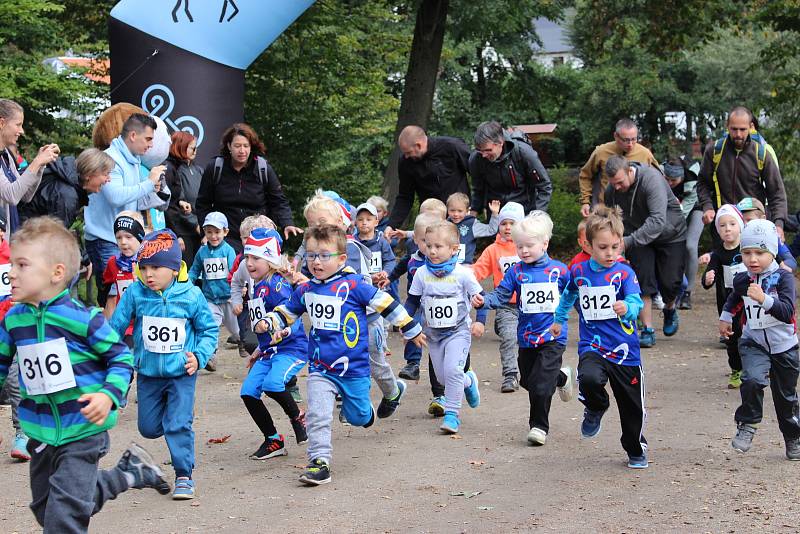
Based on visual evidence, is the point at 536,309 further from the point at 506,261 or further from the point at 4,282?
the point at 4,282

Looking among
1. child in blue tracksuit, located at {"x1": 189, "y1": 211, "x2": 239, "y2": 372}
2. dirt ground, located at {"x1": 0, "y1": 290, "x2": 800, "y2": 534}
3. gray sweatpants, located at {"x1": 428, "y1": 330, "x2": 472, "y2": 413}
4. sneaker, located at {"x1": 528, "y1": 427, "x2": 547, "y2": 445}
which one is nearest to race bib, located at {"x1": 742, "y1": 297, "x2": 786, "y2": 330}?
dirt ground, located at {"x1": 0, "y1": 290, "x2": 800, "y2": 534}

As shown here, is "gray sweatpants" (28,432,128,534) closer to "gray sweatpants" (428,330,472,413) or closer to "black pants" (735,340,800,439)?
"gray sweatpants" (428,330,472,413)

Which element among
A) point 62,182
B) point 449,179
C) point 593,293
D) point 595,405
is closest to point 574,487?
point 595,405

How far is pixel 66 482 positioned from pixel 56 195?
4035 millimetres

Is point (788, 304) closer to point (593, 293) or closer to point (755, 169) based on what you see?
point (593, 293)

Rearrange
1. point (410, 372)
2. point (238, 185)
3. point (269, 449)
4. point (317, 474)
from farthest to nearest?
point (238, 185)
point (410, 372)
point (269, 449)
point (317, 474)

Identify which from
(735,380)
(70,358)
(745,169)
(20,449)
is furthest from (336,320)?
(745,169)

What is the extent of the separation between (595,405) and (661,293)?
5.56m

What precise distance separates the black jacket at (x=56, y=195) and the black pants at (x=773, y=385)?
4.92m

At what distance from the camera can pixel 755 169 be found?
11.6 m

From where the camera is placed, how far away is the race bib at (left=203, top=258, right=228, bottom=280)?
1109 cm

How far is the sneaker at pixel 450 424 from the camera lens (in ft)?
27.8

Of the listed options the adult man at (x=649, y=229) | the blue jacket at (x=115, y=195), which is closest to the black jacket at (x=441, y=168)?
the adult man at (x=649, y=229)

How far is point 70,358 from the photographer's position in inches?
201
